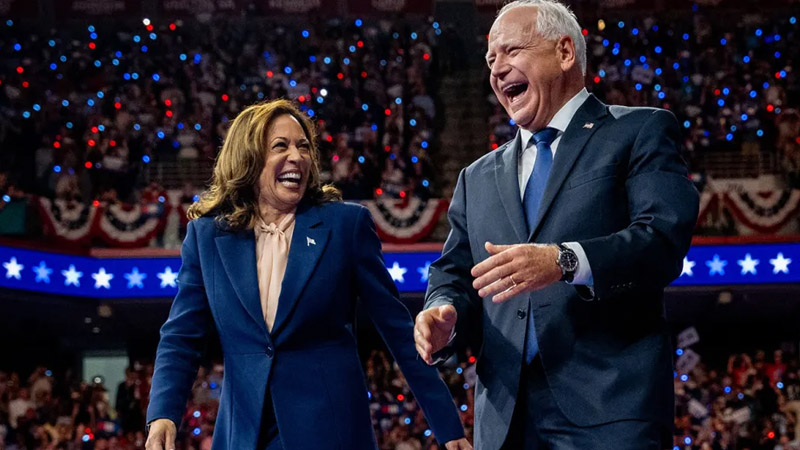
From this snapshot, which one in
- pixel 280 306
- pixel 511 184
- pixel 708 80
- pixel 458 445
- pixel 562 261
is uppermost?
pixel 708 80

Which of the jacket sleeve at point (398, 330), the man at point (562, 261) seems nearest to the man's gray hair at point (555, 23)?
the man at point (562, 261)

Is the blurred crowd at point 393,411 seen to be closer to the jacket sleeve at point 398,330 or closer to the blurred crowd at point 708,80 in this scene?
the blurred crowd at point 708,80

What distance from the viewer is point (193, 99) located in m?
14.5

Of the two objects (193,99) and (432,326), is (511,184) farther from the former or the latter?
(193,99)

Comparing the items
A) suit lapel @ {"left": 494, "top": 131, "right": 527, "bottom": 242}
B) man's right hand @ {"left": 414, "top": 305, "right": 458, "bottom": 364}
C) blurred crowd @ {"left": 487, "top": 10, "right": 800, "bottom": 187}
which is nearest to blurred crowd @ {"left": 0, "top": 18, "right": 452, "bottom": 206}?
blurred crowd @ {"left": 487, "top": 10, "right": 800, "bottom": 187}

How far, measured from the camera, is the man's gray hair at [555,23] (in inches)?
92.4

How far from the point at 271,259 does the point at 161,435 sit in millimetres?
582

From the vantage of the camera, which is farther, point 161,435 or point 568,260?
point 161,435

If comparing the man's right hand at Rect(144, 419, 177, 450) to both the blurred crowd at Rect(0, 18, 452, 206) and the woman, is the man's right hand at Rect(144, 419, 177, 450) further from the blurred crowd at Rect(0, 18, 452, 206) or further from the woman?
the blurred crowd at Rect(0, 18, 452, 206)

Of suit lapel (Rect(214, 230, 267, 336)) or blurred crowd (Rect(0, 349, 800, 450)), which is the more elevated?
suit lapel (Rect(214, 230, 267, 336))

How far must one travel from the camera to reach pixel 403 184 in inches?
505

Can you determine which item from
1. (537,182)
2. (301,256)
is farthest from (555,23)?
(301,256)

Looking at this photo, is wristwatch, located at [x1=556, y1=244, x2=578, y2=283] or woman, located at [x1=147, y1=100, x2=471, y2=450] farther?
woman, located at [x1=147, y1=100, x2=471, y2=450]

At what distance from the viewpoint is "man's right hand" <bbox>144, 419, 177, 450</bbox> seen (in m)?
2.77
